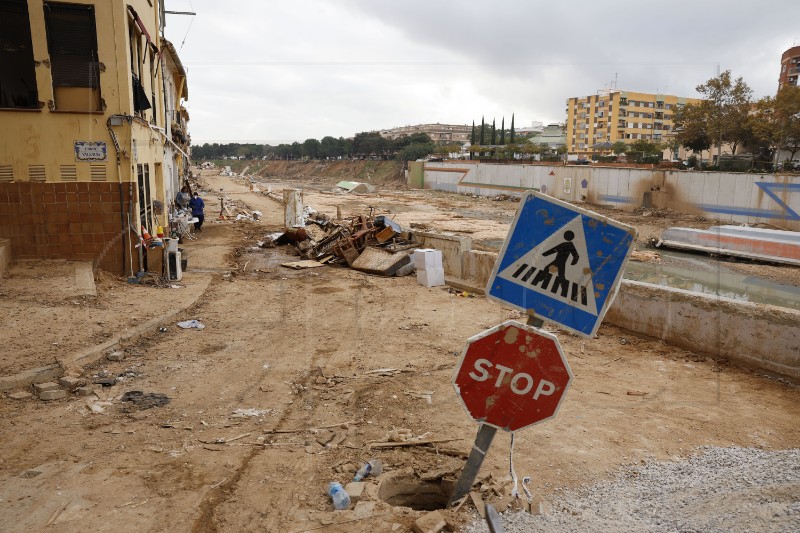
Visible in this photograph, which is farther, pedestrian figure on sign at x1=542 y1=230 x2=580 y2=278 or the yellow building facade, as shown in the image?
the yellow building facade

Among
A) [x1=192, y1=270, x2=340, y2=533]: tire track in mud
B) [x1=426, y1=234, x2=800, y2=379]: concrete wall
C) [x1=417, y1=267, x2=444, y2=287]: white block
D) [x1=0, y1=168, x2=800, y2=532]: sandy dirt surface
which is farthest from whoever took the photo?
[x1=417, y1=267, x2=444, y2=287]: white block

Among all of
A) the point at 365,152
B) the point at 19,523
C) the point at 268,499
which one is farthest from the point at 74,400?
the point at 365,152

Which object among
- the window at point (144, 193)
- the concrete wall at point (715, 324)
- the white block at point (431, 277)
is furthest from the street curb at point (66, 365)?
the concrete wall at point (715, 324)

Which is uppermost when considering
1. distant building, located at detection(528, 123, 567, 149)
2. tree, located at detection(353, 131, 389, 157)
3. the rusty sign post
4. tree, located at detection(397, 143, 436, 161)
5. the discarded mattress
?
distant building, located at detection(528, 123, 567, 149)

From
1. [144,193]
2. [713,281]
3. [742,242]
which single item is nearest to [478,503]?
[144,193]

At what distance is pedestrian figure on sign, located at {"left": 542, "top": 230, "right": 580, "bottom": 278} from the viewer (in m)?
2.90

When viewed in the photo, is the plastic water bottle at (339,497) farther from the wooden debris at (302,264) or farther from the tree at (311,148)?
the tree at (311,148)

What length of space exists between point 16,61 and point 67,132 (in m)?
1.61

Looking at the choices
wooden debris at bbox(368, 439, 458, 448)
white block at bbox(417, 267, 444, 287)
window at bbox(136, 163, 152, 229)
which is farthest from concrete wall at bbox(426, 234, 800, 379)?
window at bbox(136, 163, 152, 229)

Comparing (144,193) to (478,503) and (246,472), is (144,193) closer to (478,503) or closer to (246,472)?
(246,472)

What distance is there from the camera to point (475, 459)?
10.9 ft

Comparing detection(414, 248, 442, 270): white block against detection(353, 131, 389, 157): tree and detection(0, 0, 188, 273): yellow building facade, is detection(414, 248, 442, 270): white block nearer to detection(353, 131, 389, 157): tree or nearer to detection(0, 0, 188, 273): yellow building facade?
detection(0, 0, 188, 273): yellow building facade

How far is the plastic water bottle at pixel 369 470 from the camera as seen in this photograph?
13.7ft

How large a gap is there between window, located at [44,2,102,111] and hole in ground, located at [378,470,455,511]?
9.95 meters
